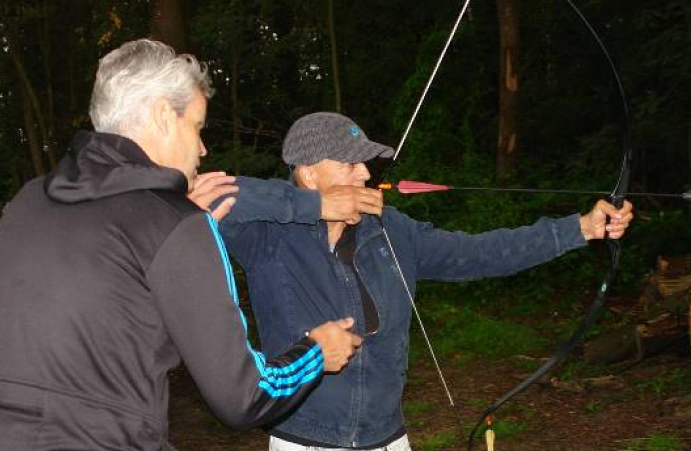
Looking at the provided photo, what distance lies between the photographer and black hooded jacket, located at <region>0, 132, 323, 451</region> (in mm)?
1313

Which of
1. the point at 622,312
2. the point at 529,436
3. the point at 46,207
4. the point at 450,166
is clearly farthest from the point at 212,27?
the point at 46,207

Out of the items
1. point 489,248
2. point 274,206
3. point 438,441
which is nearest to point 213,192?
point 274,206

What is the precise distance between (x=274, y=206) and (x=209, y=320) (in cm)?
76

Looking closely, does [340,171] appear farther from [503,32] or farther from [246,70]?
[246,70]

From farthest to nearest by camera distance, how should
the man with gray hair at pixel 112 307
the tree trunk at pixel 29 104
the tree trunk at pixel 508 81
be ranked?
the tree trunk at pixel 29 104 → the tree trunk at pixel 508 81 → the man with gray hair at pixel 112 307

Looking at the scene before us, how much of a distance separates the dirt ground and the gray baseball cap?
8.86 ft

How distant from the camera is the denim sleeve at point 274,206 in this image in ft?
6.80

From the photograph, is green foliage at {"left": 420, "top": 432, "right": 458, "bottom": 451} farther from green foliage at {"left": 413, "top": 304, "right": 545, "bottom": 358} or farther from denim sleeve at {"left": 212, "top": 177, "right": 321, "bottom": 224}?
denim sleeve at {"left": 212, "top": 177, "right": 321, "bottom": 224}

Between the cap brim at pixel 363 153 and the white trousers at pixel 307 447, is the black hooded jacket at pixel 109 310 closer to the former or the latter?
the white trousers at pixel 307 447

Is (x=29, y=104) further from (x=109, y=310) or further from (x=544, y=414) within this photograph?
(x=109, y=310)

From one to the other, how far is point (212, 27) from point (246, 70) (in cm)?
157

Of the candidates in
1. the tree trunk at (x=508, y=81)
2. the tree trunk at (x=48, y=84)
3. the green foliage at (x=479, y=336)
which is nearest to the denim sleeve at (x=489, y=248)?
the green foliage at (x=479, y=336)

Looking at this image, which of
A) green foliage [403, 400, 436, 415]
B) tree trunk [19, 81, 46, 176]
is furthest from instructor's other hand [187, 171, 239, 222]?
tree trunk [19, 81, 46, 176]

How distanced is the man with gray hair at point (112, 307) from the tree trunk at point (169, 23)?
5.66 metres
